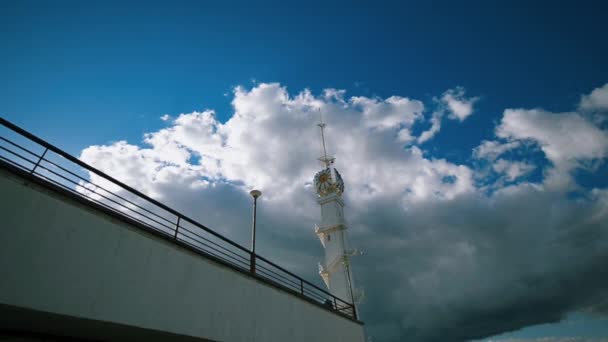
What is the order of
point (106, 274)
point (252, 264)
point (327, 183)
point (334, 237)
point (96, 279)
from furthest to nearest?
point (327, 183), point (334, 237), point (252, 264), point (106, 274), point (96, 279)

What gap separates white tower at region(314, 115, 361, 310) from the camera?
3475cm

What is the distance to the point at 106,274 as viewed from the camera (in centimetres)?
783

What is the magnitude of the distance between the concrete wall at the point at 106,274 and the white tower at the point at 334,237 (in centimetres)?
2320

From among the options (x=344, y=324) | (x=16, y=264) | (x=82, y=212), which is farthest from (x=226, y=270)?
(x=344, y=324)

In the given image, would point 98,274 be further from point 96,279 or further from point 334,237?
point 334,237

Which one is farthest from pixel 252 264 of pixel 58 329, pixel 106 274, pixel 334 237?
pixel 334 237

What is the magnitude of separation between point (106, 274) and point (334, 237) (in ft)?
102

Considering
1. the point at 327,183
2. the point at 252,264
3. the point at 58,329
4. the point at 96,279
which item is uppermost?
the point at 327,183

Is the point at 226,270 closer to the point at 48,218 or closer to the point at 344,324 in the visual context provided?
the point at 48,218

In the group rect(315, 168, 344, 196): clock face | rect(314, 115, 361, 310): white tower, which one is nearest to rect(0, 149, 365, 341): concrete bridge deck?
rect(314, 115, 361, 310): white tower

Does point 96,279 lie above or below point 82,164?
below

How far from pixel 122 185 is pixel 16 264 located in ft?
10.9

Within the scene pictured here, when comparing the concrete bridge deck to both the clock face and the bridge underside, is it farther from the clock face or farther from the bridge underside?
the clock face

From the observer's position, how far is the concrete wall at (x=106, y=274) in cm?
658
